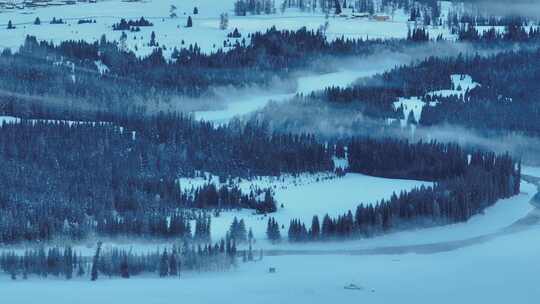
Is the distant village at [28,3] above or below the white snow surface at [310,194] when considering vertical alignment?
above

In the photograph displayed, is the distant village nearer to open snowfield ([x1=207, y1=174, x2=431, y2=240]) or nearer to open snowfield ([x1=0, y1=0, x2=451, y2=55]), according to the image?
open snowfield ([x1=0, y1=0, x2=451, y2=55])

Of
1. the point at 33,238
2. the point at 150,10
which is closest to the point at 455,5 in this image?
the point at 150,10

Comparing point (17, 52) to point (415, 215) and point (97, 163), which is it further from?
point (415, 215)

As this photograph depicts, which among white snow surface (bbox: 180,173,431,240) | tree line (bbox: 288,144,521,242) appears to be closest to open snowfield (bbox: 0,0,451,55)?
white snow surface (bbox: 180,173,431,240)

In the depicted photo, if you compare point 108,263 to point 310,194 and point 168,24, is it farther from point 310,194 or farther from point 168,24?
point 168,24

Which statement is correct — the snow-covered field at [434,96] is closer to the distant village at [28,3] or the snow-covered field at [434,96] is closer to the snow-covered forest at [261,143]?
the snow-covered forest at [261,143]

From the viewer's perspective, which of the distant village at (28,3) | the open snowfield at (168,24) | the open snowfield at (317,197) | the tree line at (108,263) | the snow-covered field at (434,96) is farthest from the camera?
the distant village at (28,3)

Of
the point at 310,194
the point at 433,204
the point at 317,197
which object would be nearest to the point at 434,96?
the point at 310,194

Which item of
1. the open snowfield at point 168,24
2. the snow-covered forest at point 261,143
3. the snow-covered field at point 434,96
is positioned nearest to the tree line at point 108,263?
the snow-covered forest at point 261,143
